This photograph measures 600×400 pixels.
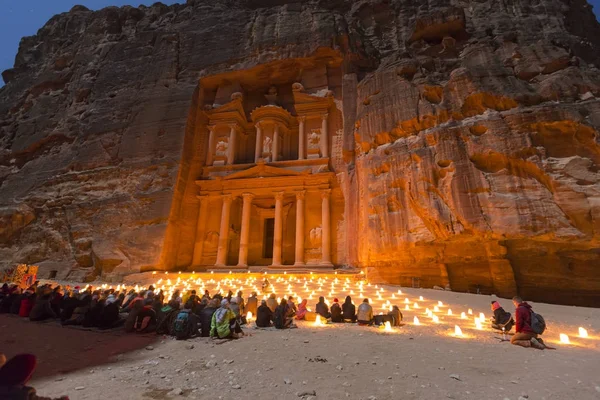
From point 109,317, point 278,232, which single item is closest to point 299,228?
point 278,232

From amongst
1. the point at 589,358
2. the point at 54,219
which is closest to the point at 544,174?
the point at 589,358

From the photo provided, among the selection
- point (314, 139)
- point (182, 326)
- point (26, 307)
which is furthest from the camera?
point (314, 139)

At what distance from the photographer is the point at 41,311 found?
28.2 ft

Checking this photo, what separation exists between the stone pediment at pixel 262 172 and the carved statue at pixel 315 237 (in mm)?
4110

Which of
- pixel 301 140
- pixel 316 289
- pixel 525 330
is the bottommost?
pixel 525 330

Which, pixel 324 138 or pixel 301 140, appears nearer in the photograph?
pixel 324 138

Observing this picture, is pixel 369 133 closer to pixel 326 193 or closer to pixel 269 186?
pixel 326 193

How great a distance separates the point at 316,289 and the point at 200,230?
1175cm

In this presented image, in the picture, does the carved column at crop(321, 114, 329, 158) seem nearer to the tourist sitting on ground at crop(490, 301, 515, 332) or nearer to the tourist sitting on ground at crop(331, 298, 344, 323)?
the tourist sitting on ground at crop(331, 298, 344, 323)

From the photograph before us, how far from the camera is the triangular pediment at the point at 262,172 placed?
23125 mm

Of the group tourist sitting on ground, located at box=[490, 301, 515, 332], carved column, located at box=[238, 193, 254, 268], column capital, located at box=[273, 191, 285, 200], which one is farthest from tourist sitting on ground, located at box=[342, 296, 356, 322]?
column capital, located at box=[273, 191, 285, 200]

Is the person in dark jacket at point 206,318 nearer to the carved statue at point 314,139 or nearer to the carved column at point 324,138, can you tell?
the carved column at point 324,138

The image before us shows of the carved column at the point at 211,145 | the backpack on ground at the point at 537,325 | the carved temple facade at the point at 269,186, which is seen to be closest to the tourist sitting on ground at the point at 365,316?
the backpack on ground at the point at 537,325

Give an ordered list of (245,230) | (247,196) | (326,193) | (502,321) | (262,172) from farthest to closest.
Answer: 1. (262,172)
2. (247,196)
3. (245,230)
4. (326,193)
5. (502,321)
